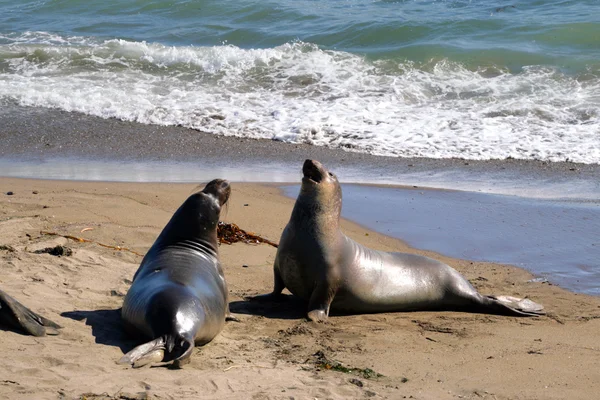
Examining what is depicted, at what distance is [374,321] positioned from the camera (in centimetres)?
647

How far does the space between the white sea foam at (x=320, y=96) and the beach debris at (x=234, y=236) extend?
15.8 ft

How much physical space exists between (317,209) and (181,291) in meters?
1.77

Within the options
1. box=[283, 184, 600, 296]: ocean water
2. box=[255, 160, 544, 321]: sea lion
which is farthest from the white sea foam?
box=[255, 160, 544, 321]: sea lion

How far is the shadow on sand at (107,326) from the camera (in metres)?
5.10

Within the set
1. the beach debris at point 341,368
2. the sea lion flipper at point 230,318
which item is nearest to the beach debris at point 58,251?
the sea lion flipper at point 230,318

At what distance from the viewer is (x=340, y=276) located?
6.60 metres

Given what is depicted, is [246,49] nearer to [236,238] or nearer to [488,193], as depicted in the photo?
[488,193]

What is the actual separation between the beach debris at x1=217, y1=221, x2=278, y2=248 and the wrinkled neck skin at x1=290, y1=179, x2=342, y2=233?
1.37 metres

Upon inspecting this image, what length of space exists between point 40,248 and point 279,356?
2.74 m

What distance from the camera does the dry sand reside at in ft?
14.3

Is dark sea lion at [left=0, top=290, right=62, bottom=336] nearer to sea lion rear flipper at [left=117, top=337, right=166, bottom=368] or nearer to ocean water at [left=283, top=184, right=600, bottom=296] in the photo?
sea lion rear flipper at [left=117, top=337, right=166, bottom=368]

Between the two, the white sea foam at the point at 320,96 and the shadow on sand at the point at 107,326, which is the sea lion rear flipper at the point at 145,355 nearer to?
the shadow on sand at the point at 107,326

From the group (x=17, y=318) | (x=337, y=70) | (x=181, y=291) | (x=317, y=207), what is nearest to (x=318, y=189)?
(x=317, y=207)

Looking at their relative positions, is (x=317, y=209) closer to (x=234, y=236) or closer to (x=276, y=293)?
(x=276, y=293)
